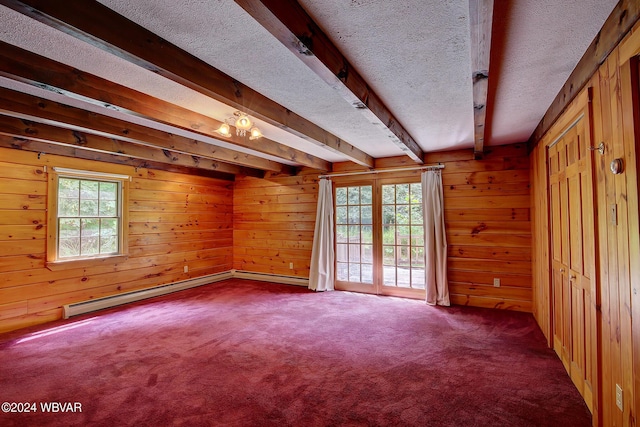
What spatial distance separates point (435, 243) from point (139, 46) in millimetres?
4063

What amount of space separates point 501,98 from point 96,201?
509cm

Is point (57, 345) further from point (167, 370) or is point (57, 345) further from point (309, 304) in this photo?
point (309, 304)

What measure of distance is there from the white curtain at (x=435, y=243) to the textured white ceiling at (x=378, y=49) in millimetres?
1730

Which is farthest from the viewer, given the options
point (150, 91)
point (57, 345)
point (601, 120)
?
point (57, 345)

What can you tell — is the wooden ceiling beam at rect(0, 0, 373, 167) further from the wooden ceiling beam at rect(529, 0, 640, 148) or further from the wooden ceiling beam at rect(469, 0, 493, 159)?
the wooden ceiling beam at rect(529, 0, 640, 148)

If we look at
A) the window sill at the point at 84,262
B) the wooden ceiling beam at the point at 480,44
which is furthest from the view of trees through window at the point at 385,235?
the window sill at the point at 84,262

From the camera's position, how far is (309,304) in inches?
178

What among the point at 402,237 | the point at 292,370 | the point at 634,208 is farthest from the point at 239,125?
the point at 402,237

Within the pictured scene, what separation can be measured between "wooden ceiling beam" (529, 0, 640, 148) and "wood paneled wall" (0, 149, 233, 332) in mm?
5309

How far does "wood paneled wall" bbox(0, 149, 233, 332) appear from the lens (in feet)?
11.6

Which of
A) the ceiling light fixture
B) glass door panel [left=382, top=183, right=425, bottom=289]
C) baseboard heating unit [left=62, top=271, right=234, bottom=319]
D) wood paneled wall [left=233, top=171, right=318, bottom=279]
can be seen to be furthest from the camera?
wood paneled wall [left=233, top=171, right=318, bottom=279]

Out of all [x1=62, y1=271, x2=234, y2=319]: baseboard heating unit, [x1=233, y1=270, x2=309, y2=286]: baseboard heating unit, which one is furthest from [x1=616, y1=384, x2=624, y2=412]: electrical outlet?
[x1=62, y1=271, x2=234, y2=319]: baseboard heating unit

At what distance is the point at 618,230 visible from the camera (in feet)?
5.12

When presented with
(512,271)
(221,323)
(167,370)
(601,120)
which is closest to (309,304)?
(221,323)
